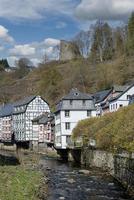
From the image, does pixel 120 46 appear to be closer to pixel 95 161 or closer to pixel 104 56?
pixel 104 56

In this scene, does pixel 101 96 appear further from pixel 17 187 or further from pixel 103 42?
pixel 17 187

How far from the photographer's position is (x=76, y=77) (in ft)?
483

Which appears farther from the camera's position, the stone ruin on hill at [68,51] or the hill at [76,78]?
the stone ruin on hill at [68,51]

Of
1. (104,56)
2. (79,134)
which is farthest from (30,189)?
(104,56)

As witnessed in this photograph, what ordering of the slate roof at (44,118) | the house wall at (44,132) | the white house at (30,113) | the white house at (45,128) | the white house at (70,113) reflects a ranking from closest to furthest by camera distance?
the white house at (70,113) → the white house at (45,128) → the house wall at (44,132) → the slate roof at (44,118) → the white house at (30,113)

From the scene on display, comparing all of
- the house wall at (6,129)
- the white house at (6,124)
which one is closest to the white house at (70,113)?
the white house at (6,124)

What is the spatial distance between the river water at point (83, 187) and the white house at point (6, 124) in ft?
260

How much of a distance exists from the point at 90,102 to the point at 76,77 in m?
60.1

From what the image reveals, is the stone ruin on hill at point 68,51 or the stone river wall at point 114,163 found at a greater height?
the stone ruin on hill at point 68,51

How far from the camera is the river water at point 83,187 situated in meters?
35.2

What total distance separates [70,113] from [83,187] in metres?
45.9

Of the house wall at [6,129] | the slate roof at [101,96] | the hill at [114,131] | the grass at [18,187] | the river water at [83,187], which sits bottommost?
the river water at [83,187]

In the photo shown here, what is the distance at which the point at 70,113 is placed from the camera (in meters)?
85.6

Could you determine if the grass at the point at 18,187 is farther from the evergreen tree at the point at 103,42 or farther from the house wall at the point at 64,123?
the evergreen tree at the point at 103,42
